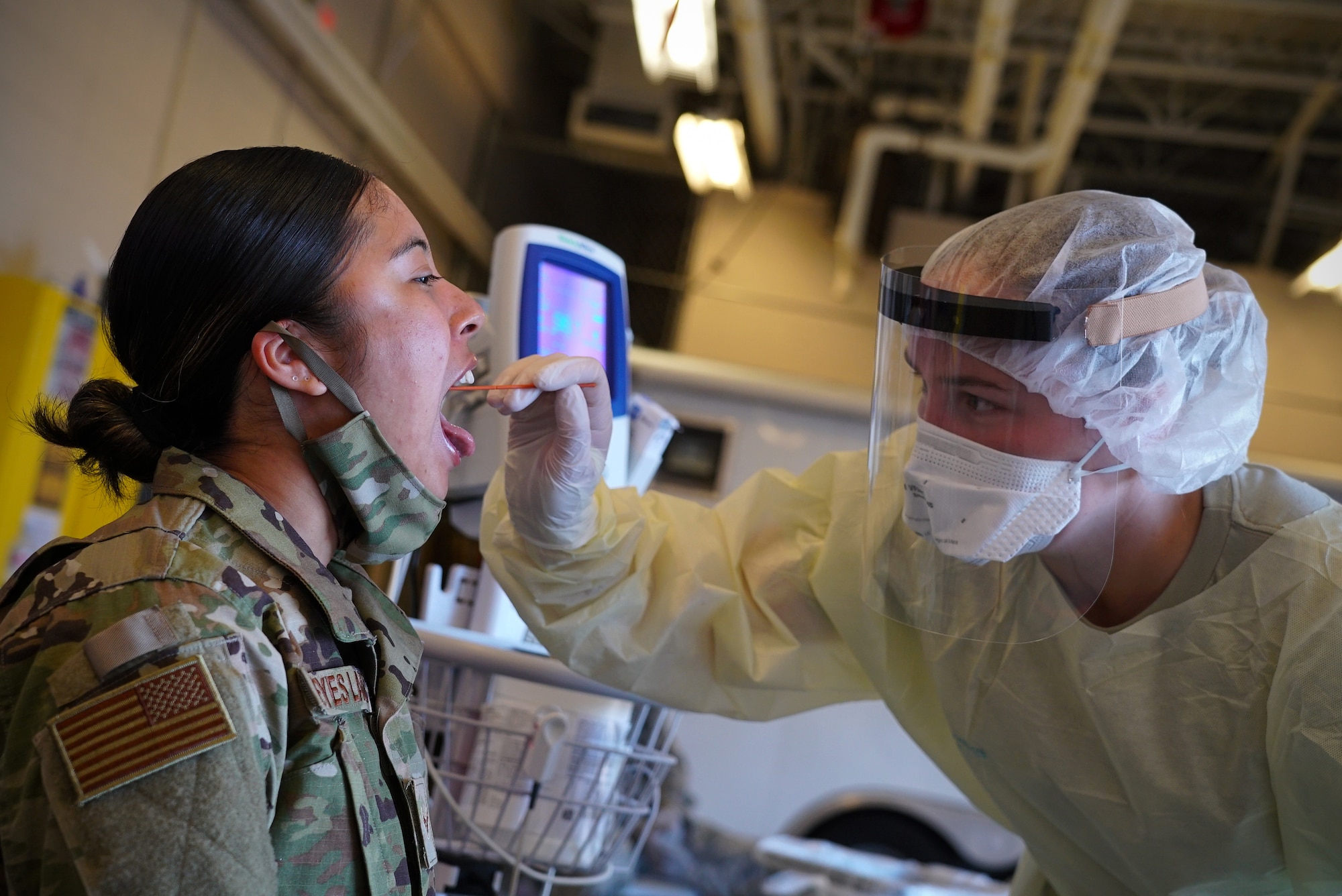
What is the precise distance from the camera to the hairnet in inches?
53.4

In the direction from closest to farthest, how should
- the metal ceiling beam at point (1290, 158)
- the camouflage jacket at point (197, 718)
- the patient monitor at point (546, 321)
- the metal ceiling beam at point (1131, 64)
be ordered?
the camouflage jacket at point (197, 718)
the patient monitor at point (546, 321)
the metal ceiling beam at point (1131, 64)
the metal ceiling beam at point (1290, 158)

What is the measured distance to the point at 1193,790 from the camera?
1.41m

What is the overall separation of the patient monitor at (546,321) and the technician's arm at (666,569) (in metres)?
0.13

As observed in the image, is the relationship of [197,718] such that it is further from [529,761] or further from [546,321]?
[546,321]

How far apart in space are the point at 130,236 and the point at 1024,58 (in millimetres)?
5716

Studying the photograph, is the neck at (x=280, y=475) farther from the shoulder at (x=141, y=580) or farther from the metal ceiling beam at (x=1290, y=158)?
the metal ceiling beam at (x=1290, y=158)

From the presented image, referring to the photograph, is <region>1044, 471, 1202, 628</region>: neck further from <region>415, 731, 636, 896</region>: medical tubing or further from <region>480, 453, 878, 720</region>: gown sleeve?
<region>415, 731, 636, 896</region>: medical tubing

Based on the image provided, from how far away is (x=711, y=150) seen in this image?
562cm

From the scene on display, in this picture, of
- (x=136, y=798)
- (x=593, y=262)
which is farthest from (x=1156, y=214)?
(x=136, y=798)

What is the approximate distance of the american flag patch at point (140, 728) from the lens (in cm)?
77

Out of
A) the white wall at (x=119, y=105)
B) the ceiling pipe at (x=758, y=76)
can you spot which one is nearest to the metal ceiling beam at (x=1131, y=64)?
the ceiling pipe at (x=758, y=76)

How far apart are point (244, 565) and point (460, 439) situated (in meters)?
0.37

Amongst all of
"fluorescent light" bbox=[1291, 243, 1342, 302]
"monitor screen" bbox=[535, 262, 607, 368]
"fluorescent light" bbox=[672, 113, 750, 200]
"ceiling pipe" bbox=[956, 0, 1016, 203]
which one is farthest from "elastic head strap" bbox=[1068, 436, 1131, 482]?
"fluorescent light" bbox=[1291, 243, 1342, 302]

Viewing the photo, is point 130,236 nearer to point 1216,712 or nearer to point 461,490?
point 461,490
